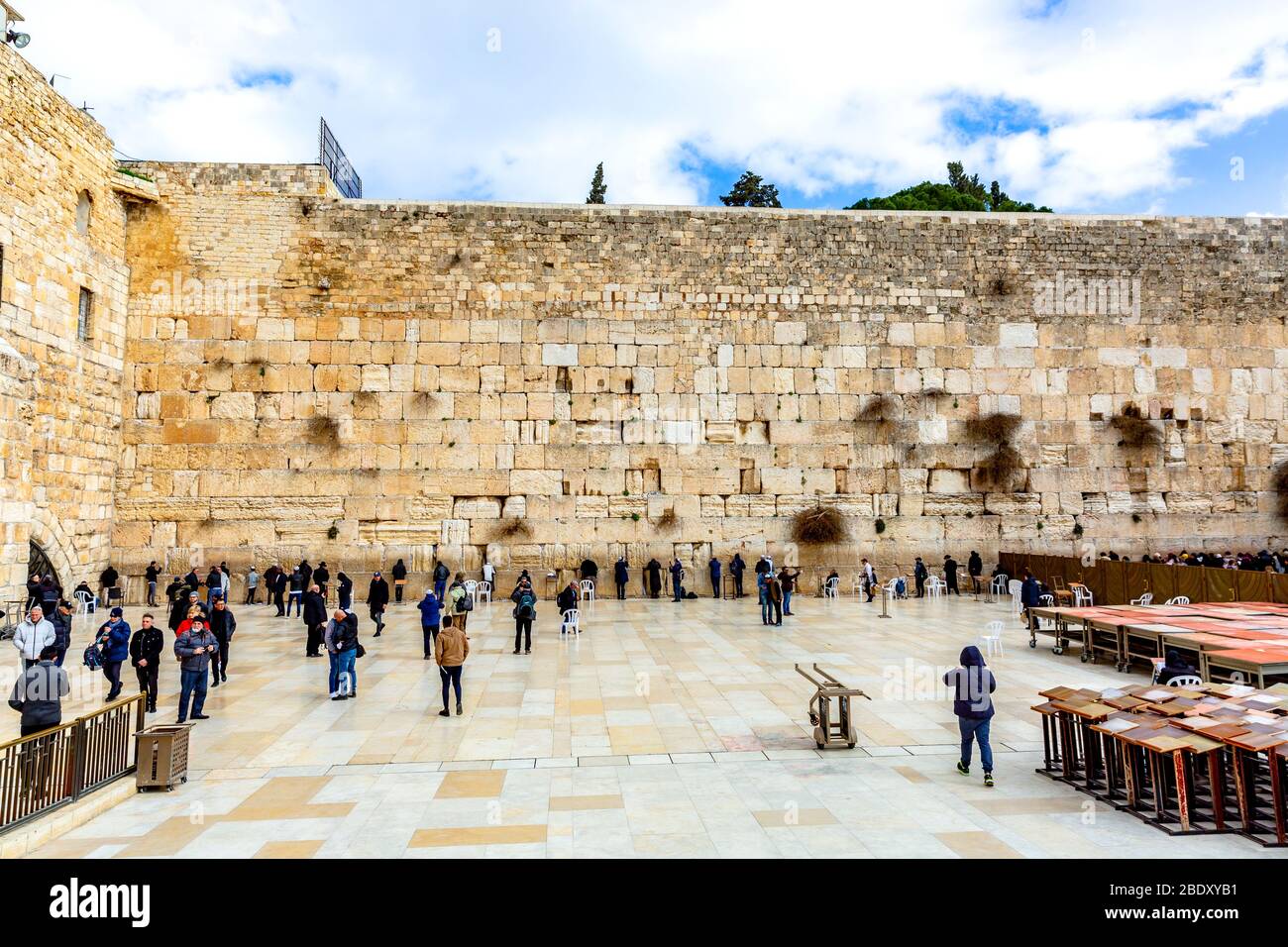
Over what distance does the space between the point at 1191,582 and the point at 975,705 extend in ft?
35.7

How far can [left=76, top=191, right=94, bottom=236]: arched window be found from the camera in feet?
49.3

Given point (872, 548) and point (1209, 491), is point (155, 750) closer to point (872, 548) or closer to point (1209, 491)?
point (872, 548)

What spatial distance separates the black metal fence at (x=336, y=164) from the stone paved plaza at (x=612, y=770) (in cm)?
1245

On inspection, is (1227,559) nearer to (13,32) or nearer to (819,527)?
(819,527)

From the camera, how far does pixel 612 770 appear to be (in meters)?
5.80

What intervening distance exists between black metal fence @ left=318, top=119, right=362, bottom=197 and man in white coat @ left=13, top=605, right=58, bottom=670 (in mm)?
13459

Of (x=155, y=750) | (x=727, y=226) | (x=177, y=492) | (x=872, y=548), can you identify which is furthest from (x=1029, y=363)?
(x=177, y=492)

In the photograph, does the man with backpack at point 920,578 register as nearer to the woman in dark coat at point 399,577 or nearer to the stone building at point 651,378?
the stone building at point 651,378

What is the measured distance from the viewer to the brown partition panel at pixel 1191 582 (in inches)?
520

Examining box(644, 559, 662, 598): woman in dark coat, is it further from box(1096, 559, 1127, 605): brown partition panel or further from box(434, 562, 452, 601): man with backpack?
box(1096, 559, 1127, 605): brown partition panel

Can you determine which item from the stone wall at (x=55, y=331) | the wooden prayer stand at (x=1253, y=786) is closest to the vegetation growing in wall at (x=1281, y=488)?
the wooden prayer stand at (x=1253, y=786)

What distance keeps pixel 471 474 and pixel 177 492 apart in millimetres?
6420

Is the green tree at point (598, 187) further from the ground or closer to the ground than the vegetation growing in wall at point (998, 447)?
further from the ground

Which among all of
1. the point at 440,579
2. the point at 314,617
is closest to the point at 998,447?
the point at 440,579
